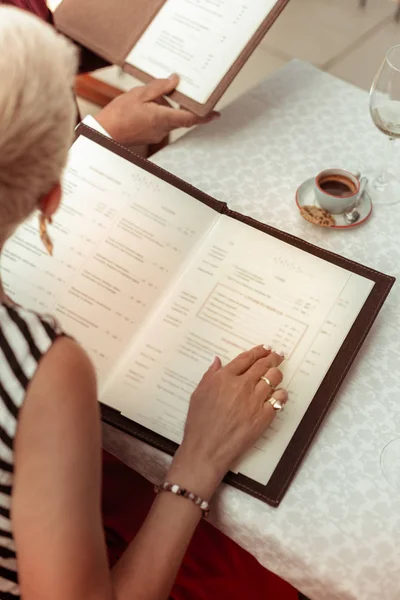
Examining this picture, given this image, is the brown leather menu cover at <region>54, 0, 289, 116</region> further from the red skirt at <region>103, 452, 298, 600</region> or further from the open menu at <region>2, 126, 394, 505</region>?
the red skirt at <region>103, 452, 298, 600</region>

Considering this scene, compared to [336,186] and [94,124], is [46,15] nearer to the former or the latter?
[94,124]

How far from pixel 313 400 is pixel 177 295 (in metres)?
0.24

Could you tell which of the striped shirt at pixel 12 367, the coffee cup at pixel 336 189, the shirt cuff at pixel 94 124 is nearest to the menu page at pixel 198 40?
the shirt cuff at pixel 94 124

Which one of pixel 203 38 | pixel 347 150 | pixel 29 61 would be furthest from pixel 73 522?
pixel 203 38

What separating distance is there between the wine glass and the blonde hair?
1.63 ft

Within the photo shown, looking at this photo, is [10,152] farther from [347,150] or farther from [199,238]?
[347,150]

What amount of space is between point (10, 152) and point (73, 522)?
35 cm

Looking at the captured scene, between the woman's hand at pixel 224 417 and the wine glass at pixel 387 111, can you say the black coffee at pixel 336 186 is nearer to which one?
the wine glass at pixel 387 111

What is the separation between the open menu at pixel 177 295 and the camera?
0.78 m

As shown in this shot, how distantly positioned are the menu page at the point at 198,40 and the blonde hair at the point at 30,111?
51 centimetres

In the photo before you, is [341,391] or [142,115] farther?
[142,115]

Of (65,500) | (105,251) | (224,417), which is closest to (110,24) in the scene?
(105,251)

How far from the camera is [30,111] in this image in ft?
1.76

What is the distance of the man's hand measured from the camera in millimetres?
1102
